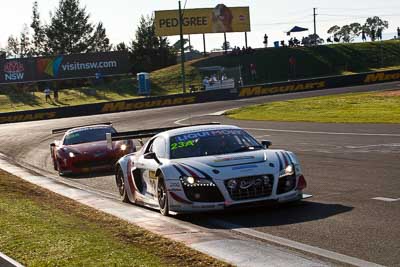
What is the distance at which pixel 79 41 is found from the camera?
11481cm

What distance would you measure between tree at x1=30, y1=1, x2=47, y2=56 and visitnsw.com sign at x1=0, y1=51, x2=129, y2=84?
44.8m

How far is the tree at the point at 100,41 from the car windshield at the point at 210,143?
352 ft

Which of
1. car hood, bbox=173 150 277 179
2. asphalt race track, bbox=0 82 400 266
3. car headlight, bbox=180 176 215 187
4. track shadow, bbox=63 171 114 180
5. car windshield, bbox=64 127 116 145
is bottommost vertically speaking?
track shadow, bbox=63 171 114 180

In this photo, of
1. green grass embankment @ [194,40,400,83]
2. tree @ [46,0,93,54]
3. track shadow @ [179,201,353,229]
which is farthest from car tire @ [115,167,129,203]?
tree @ [46,0,93,54]

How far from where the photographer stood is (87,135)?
63.7 feet

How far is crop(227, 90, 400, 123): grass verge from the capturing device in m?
30.3

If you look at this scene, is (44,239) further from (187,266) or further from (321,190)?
(321,190)

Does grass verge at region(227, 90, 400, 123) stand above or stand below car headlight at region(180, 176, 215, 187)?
below

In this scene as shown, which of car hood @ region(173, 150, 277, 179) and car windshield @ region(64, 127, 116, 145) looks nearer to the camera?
car hood @ region(173, 150, 277, 179)

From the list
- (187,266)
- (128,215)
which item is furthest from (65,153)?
(187,266)

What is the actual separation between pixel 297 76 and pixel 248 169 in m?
67.0

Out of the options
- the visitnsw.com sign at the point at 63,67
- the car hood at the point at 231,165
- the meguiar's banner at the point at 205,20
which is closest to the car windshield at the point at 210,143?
the car hood at the point at 231,165

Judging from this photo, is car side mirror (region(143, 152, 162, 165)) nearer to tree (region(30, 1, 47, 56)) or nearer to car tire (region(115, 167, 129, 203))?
car tire (region(115, 167, 129, 203))

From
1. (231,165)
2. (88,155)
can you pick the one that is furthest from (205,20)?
(231,165)
